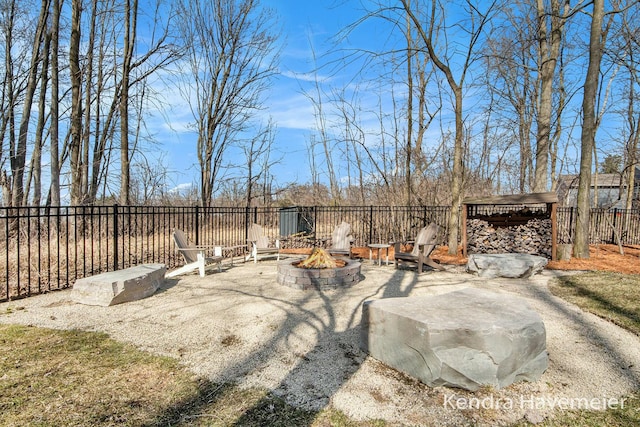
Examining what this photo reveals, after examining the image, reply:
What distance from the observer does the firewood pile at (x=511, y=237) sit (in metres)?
9.18

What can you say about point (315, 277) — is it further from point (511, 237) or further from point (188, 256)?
point (511, 237)

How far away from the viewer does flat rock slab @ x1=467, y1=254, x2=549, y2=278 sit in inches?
264

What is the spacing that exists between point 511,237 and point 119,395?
32.3 feet

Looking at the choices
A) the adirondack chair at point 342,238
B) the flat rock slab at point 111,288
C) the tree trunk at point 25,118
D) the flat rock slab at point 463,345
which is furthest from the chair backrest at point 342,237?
the tree trunk at point 25,118

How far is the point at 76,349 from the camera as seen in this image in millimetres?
3234

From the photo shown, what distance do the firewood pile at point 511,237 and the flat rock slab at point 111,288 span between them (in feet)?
28.3

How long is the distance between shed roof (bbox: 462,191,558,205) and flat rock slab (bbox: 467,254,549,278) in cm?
181

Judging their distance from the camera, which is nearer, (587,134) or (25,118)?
(587,134)

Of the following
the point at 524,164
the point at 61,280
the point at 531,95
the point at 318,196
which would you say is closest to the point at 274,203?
the point at 318,196

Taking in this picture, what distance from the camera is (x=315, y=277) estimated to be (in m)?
5.71

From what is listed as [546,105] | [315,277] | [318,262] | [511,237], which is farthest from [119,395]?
[546,105]

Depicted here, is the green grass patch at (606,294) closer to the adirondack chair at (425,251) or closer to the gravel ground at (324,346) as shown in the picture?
the gravel ground at (324,346)

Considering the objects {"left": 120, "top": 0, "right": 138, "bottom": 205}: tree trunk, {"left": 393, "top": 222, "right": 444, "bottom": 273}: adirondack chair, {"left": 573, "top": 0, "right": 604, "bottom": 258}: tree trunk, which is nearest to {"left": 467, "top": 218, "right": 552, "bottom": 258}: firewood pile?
{"left": 573, "top": 0, "right": 604, "bottom": 258}: tree trunk

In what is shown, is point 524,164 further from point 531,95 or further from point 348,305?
point 348,305
